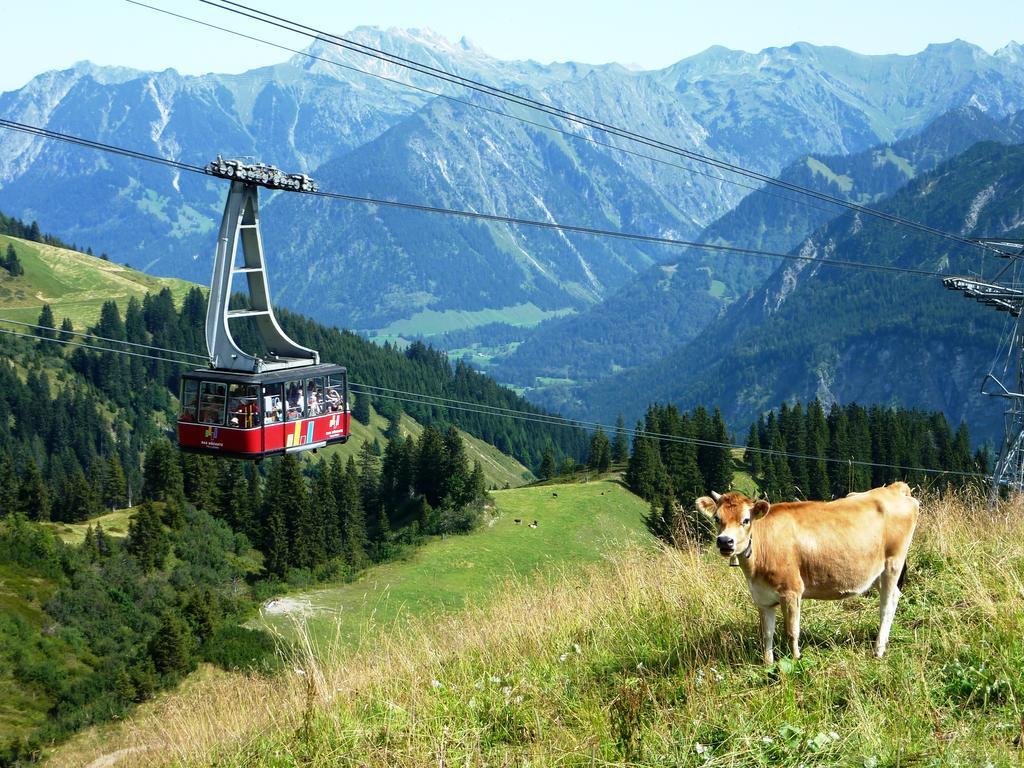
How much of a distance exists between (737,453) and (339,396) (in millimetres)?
150623

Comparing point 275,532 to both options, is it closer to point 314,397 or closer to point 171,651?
point 171,651

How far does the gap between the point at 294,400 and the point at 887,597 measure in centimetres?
2236

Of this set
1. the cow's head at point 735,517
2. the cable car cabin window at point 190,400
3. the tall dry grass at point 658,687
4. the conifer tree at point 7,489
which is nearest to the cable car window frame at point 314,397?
the cable car cabin window at point 190,400

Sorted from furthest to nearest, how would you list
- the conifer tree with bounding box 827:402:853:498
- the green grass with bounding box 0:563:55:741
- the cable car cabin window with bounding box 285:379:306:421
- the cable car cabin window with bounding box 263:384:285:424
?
the conifer tree with bounding box 827:402:853:498, the green grass with bounding box 0:563:55:741, the cable car cabin window with bounding box 285:379:306:421, the cable car cabin window with bounding box 263:384:285:424

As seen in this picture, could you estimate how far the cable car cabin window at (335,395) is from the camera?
33.8m

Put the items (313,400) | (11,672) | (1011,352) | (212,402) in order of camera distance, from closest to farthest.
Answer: (212,402), (313,400), (1011,352), (11,672)

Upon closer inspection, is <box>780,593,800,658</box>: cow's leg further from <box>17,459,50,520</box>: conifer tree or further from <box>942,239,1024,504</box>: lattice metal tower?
<box>17,459,50,520</box>: conifer tree

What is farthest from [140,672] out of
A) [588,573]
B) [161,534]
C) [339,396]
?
[588,573]

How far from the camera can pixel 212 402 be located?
3145 cm

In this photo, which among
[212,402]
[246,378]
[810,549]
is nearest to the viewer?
[810,549]

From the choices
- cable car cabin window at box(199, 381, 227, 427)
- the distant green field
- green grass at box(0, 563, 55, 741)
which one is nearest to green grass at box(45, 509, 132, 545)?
green grass at box(0, 563, 55, 741)

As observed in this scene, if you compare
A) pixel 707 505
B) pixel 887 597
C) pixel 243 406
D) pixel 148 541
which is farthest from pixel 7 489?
pixel 887 597

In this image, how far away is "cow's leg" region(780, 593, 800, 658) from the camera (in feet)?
39.9

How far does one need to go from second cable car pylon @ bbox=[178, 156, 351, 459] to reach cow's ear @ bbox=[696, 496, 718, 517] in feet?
64.5
